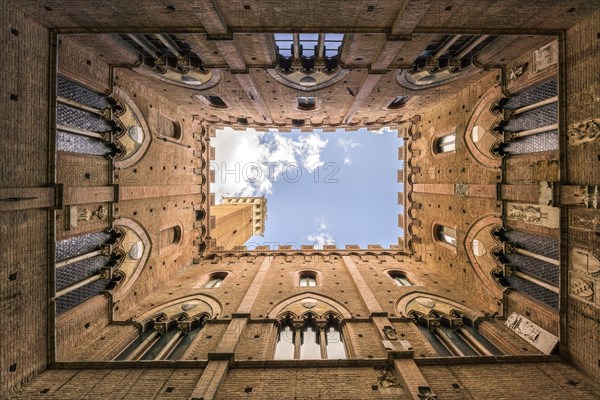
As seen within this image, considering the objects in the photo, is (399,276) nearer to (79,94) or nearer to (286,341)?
(286,341)

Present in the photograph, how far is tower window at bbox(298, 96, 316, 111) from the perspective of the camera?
57.3 ft

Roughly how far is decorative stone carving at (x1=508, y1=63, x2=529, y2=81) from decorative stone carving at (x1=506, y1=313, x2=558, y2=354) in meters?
9.93

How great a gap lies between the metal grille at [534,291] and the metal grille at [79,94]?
19.6 metres

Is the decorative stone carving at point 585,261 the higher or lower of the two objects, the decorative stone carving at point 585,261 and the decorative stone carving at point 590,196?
the lower

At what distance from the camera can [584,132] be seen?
26.8ft

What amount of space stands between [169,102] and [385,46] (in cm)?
1306

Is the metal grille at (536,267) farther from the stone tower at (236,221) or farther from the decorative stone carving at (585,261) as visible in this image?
the stone tower at (236,221)

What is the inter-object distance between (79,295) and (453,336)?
1556 cm

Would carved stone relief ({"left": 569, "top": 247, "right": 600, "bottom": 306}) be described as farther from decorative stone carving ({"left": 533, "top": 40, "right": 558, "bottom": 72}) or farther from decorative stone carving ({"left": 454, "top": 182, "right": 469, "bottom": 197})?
decorative stone carving ({"left": 533, "top": 40, "right": 558, "bottom": 72})

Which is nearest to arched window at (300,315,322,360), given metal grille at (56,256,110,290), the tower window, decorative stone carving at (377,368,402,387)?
decorative stone carving at (377,368,402,387)

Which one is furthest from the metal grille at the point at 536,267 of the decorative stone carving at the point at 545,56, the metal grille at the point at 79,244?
the metal grille at the point at 79,244

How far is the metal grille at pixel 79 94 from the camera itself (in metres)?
10.0

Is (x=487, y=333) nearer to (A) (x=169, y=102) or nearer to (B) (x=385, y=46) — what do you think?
(B) (x=385, y=46)

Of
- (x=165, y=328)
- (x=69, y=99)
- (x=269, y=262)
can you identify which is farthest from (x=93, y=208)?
(x=269, y=262)
